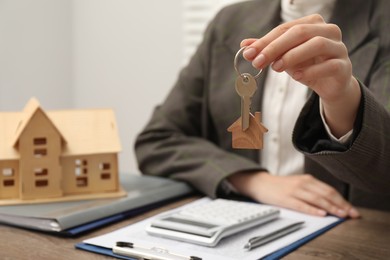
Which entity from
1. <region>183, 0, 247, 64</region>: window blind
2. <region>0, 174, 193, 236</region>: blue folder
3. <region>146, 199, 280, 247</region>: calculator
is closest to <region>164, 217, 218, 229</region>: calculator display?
<region>146, 199, 280, 247</region>: calculator

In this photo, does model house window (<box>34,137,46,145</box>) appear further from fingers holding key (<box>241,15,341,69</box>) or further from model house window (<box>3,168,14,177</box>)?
fingers holding key (<box>241,15,341,69</box>)

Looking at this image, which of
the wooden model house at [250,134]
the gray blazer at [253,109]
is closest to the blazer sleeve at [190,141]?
the gray blazer at [253,109]

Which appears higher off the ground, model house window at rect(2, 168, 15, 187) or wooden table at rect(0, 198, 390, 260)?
model house window at rect(2, 168, 15, 187)

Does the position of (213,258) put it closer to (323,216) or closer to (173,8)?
(323,216)

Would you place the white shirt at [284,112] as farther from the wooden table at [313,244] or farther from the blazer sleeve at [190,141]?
Result: the wooden table at [313,244]

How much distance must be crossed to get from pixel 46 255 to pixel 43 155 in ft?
0.82

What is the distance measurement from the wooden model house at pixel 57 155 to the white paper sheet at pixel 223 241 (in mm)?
163

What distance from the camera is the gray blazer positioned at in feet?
2.67

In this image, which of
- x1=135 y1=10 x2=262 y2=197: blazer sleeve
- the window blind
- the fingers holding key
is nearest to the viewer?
the fingers holding key

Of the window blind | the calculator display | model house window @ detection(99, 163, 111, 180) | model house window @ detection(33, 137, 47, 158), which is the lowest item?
the calculator display

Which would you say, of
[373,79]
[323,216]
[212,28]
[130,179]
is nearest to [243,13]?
[212,28]

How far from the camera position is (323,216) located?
924mm

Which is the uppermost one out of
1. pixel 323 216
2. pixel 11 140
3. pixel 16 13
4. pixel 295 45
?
pixel 16 13

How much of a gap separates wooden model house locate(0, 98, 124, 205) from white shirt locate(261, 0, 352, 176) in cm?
35
